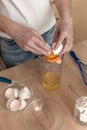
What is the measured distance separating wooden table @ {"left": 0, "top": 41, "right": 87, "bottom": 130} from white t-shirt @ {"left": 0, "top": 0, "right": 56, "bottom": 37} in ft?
0.63

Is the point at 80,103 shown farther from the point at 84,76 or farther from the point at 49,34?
the point at 49,34

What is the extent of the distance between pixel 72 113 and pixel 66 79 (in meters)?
0.17

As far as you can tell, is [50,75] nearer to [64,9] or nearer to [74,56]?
[74,56]

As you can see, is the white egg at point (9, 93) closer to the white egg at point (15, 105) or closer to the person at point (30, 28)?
the white egg at point (15, 105)

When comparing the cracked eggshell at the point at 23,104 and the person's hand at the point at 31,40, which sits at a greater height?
the person's hand at the point at 31,40

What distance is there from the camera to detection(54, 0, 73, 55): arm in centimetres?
92

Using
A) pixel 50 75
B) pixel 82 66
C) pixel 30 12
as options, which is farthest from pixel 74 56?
pixel 30 12

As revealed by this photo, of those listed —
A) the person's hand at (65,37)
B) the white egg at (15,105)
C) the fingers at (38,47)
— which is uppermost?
the fingers at (38,47)

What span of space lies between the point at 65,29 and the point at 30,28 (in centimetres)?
13

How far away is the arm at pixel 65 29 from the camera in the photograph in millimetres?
924

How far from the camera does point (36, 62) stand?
3.41 feet

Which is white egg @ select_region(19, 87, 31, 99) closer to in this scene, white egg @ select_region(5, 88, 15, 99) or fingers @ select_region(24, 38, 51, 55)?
white egg @ select_region(5, 88, 15, 99)

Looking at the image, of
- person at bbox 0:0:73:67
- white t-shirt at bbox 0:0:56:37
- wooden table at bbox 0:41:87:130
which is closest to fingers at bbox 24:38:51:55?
person at bbox 0:0:73:67

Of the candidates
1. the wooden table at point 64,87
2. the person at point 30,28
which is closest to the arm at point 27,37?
the person at point 30,28
